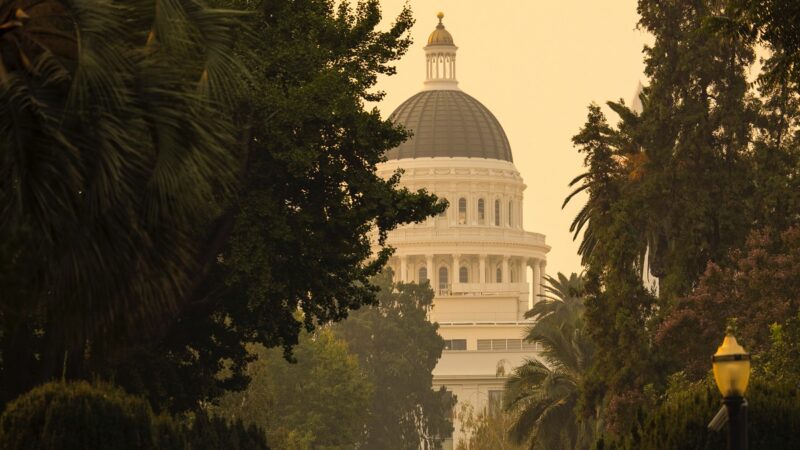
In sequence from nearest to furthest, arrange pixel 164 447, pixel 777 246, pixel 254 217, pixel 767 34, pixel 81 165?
1. pixel 81 165
2. pixel 767 34
3. pixel 164 447
4. pixel 254 217
5. pixel 777 246

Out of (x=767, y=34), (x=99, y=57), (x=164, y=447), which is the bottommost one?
(x=164, y=447)

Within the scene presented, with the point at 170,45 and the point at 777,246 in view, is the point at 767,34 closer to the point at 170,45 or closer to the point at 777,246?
the point at 170,45

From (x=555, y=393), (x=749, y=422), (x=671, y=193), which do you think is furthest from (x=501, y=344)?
(x=749, y=422)

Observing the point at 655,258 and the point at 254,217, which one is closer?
the point at 254,217

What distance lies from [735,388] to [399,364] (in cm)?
10860

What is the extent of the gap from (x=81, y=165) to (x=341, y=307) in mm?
22418

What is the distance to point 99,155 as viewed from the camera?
60.8 ft

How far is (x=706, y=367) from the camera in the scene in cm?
5284

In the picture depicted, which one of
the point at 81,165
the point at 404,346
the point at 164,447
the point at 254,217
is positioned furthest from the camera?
the point at 404,346

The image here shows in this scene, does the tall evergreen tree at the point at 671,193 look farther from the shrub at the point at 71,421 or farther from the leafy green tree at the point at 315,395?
the leafy green tree at the point at 315,395

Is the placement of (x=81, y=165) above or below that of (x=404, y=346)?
below

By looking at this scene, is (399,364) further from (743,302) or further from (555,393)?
(743,302)

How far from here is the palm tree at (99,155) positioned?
18.3m

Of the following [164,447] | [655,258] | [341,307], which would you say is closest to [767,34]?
[164,447]
